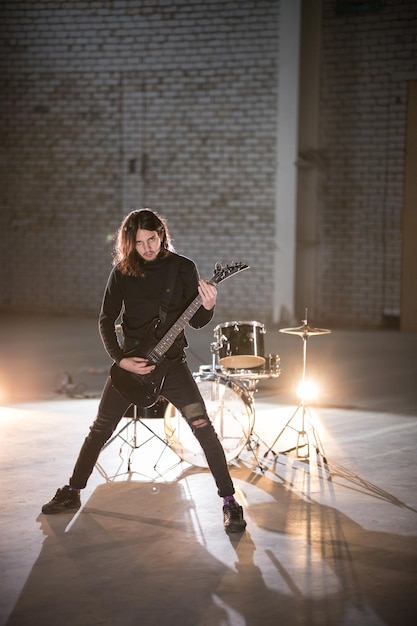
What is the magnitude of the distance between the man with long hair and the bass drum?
3.83ft

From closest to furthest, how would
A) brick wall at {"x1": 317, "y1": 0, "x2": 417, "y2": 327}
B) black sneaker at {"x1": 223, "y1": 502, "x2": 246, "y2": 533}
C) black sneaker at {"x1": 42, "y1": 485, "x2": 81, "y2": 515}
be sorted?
black sneaker at {"x1": 223, "y1": 502, "x2": 246, "y2": 533} < black sneaker at {"x1": 42, "y1": 485, "x2": 81, "y2": 515} < brick wall at {"x1": 317, "y1": 0, "x2": 417, "y2": 327}

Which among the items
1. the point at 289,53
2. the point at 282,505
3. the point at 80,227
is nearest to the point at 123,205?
the point at 80,227

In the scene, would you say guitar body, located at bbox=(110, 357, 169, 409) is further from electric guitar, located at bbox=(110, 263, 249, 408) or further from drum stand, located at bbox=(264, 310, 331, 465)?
drum stand, located at bbox=(264, 310, 331, 465)

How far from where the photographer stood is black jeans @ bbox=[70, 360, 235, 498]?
5.23 metres

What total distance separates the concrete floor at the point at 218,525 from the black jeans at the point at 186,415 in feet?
0.98

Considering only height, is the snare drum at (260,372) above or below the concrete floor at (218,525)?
above

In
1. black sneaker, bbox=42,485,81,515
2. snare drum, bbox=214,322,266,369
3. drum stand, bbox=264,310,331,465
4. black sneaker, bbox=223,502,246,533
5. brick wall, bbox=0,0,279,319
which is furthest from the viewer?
brick wall, bbox=0,0,279,319

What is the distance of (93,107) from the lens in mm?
15742

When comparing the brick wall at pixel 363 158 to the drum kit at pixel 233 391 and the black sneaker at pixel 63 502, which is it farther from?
the black sneaker at pixel 63 502

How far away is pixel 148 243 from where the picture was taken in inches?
204

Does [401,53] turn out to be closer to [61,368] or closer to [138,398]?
[61,368]

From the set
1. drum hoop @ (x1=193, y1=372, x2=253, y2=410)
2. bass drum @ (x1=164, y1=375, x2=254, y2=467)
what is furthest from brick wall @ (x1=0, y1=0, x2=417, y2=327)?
drum hoop @ (x1=193, y1=372, x2=253, y2=410)

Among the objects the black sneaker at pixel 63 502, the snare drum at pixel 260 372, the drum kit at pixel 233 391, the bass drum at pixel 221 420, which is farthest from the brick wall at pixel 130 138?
the black sneaker at pixel 63 502

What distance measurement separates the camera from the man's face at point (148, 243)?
5.18m
